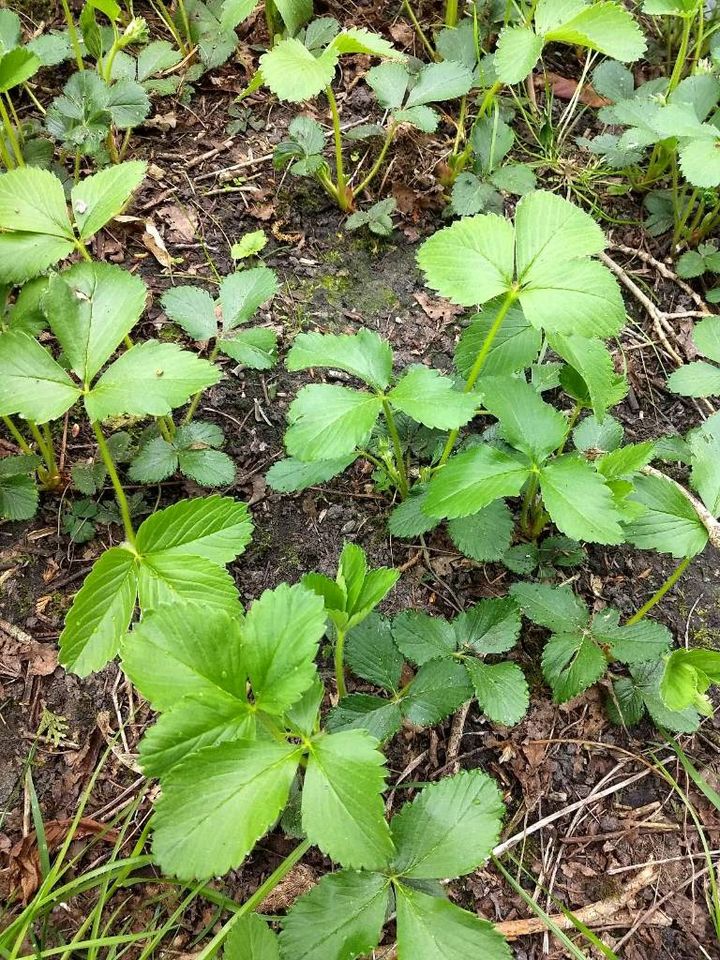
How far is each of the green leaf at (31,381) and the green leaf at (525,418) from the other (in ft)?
2.79

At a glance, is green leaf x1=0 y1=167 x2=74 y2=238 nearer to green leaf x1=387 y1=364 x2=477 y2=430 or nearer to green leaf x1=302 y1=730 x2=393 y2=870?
green leaf x1=387 y1=364 x2=477 y2=430

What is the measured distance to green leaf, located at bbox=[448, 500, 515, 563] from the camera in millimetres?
1562

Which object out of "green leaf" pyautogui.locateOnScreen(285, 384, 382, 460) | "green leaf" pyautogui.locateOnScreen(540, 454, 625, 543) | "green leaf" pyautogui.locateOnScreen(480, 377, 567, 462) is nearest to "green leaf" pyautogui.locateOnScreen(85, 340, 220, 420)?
"green leaf" pyautogui.locateOnScreen(285, 384, 382, 460)

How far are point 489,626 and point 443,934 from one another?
60cm

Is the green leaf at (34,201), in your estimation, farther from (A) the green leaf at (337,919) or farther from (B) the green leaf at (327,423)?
(A) the green leaf at (337,919)

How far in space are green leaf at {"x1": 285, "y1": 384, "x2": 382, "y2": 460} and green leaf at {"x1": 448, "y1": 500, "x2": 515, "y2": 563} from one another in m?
0.36

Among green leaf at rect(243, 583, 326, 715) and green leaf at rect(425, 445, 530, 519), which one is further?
green leaf at rect(425, 445, 530, 519)

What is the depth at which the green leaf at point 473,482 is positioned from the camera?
135cm

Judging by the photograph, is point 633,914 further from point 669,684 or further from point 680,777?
point 669,684

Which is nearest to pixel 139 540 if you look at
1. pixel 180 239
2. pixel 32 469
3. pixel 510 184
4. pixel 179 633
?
pixel 179 633

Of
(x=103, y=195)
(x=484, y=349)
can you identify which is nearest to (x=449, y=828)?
(x=484, y=349)

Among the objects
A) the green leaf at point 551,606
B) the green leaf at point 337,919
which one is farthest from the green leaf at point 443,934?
the green leaf at point 551,606

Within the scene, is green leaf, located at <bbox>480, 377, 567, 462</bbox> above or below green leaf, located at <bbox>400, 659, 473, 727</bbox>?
above

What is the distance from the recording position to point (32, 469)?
161 centimetres
